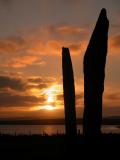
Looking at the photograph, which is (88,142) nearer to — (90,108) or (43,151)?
(90,108)

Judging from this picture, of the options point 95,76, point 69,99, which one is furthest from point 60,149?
point 95,76

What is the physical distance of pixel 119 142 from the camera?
1602 cm

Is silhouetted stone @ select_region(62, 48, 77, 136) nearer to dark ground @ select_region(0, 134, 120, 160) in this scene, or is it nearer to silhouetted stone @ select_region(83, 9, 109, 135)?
dark ground @ select_region(0, 134, 120, 160)

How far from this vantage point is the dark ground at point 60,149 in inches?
521

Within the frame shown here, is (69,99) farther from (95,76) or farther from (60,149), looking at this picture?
(95,76)

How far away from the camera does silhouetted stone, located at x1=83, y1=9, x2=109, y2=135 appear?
13.5 metres

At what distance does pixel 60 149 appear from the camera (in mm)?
15586

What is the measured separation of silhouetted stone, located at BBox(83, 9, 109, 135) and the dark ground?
492 millimetres

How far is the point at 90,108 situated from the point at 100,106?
311 mm

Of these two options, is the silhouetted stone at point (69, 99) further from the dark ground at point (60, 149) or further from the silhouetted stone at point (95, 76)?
the silhouetted stone at point (95, 76)

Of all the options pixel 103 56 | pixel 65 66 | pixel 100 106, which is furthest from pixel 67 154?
pixel 65 66

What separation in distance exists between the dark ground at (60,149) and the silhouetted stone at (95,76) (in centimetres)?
49

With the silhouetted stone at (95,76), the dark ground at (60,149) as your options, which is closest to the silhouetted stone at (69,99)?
the dark ground at (60,149)

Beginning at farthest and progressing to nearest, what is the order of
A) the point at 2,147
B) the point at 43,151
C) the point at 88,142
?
the point at 2,147
the point at 43,151
the point at 88,142
